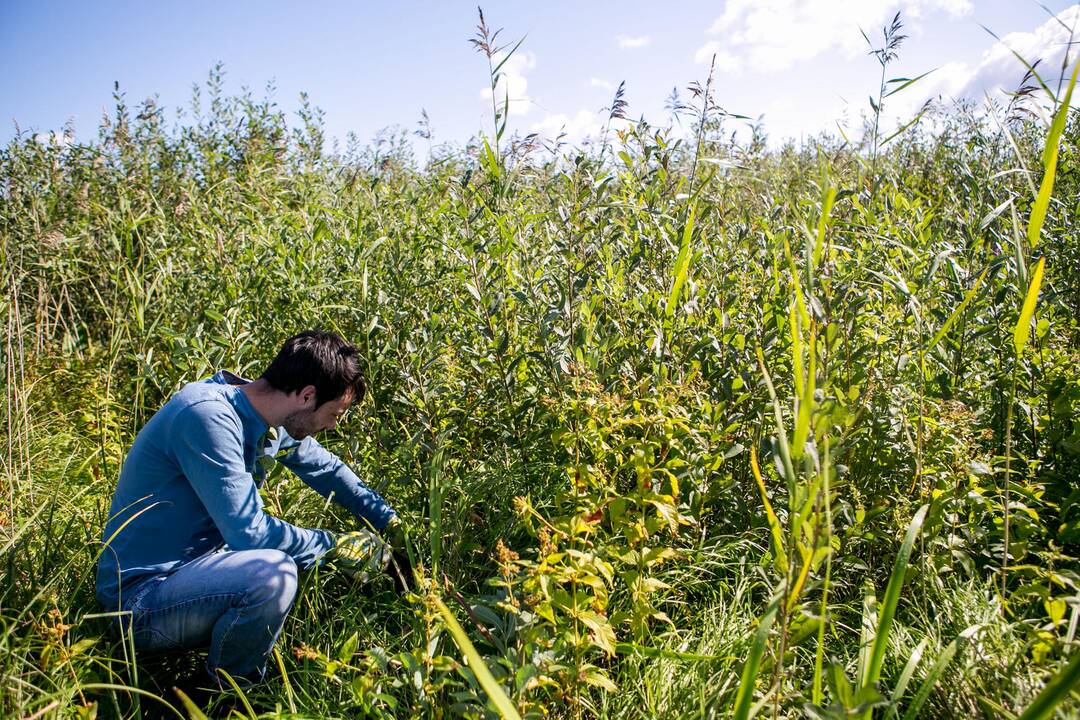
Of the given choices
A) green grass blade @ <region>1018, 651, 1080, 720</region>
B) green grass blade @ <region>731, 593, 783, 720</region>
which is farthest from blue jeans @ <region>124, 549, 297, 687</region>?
green grass blade @ <region>1018, 651, 1080, 720</region>

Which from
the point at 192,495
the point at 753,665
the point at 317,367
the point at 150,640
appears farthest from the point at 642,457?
the point at 150,640

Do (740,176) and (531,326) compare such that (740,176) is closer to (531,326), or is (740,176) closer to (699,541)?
(531,326)

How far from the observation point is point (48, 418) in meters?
4.04

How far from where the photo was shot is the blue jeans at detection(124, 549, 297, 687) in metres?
2.38

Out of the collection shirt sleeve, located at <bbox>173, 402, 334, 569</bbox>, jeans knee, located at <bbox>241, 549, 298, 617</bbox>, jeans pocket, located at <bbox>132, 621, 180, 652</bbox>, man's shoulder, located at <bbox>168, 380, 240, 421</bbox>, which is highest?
man's shoulder, located at <bbox>168, 380, 240, 421</bbox>

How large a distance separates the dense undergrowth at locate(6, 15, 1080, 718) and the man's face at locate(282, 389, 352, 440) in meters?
0.21

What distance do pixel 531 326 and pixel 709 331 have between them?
0.66m

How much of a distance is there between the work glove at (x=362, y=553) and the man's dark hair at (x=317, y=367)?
0.50m

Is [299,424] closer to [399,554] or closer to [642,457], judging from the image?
[399,554]

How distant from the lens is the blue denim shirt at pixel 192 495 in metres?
2.37

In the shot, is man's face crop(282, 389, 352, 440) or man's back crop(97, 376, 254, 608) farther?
man's face crop(282, 389, 352, 440)

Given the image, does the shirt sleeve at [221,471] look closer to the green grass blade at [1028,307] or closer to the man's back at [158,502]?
the man's back at [158,502]

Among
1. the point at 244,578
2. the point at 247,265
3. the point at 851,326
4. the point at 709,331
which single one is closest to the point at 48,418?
the point at 247,265

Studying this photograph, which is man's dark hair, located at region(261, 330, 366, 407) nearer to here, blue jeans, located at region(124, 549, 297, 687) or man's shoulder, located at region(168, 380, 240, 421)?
man's shoulder, located at region(168, 380, 240, 421)
